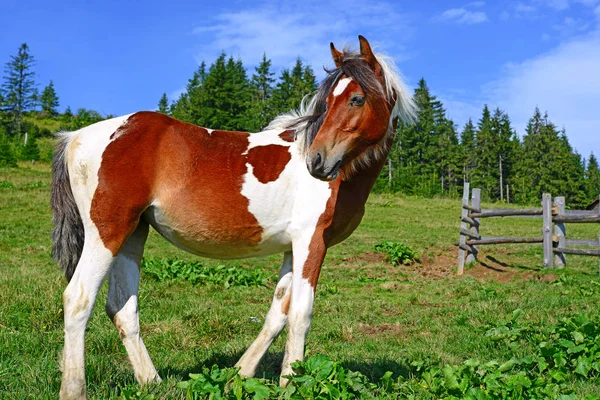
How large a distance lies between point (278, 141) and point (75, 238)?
154 cm

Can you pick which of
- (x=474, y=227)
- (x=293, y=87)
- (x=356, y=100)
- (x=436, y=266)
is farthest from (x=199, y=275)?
(x=293, y=87)

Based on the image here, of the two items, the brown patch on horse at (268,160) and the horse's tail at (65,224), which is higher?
the brown patch on horse at (268,160)

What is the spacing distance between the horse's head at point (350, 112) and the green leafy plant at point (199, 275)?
5615 millimetres

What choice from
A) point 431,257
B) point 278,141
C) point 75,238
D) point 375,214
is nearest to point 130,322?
point 75,238

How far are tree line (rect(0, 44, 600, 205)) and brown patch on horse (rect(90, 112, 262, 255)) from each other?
171 feet

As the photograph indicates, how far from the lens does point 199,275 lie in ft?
28.0

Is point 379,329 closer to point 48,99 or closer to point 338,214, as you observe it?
point 338,214

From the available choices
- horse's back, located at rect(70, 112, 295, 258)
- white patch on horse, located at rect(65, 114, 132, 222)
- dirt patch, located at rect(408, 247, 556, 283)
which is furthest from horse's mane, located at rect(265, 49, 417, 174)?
dirt patch, located at rect(408, 247, 556, 283)

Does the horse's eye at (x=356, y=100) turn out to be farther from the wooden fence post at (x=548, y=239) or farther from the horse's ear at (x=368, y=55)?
the wooden fence post at (x=548, y=239)

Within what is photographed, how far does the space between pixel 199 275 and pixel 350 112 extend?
6039mm

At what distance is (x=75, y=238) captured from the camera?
337 centimetres

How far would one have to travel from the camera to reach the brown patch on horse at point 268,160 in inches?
131

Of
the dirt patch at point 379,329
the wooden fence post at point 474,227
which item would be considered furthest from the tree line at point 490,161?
the dirt patch at point 379,329

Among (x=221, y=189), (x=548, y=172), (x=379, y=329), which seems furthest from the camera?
(x=548, y=172)
